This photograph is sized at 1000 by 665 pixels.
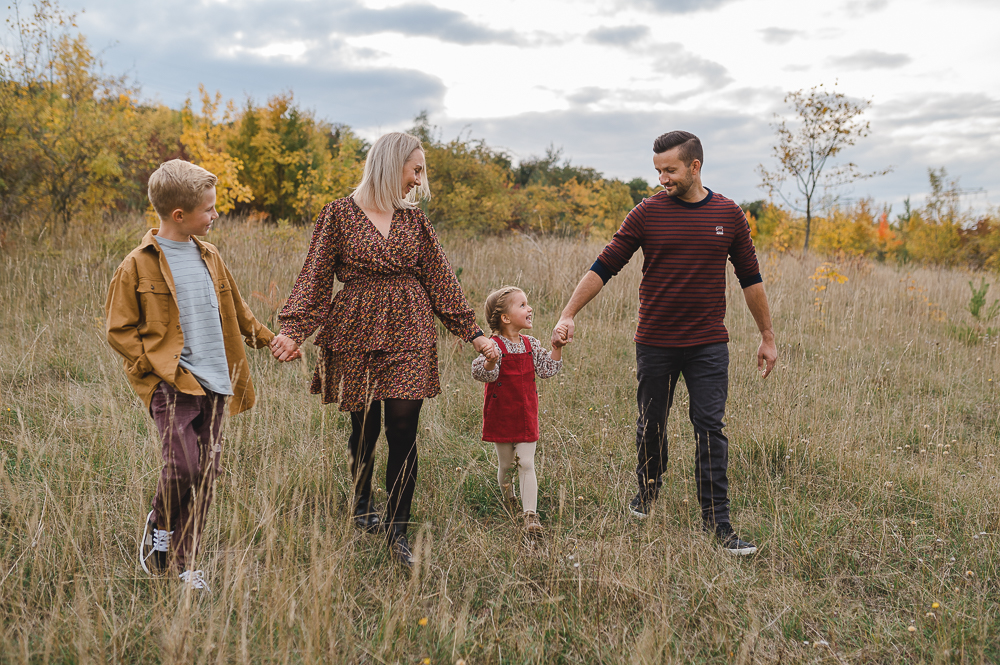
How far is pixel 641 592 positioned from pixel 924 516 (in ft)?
6.19

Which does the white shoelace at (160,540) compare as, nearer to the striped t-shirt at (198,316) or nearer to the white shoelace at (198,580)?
the white shoelace at (198,580)

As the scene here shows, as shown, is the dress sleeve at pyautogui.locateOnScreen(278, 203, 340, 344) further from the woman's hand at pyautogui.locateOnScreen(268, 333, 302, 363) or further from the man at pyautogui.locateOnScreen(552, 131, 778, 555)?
the man at pyautogui.locateOnScreen(552, 131, 778, 555)

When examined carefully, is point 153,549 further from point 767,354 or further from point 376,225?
point 767,354

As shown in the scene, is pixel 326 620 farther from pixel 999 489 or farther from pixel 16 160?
pixel 16 160

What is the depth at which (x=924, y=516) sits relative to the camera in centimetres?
312

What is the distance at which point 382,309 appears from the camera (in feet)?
8.57

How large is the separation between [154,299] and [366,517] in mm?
1347

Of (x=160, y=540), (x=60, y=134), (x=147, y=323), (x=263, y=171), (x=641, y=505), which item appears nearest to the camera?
(x=147, y=323)

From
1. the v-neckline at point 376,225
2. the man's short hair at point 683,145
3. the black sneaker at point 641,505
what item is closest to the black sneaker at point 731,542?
the black sneaker at point 641,505

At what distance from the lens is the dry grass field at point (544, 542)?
6.62 ft

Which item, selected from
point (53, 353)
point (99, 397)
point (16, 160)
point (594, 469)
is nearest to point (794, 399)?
point (594, 469)

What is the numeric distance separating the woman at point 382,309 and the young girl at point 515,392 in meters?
0.20

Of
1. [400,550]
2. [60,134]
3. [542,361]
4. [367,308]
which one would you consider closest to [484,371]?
[542,361]

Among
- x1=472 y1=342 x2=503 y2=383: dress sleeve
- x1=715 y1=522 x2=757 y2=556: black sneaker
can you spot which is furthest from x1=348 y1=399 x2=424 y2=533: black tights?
x1=715 y1=522 x2=757 y2=556: black sneaker
